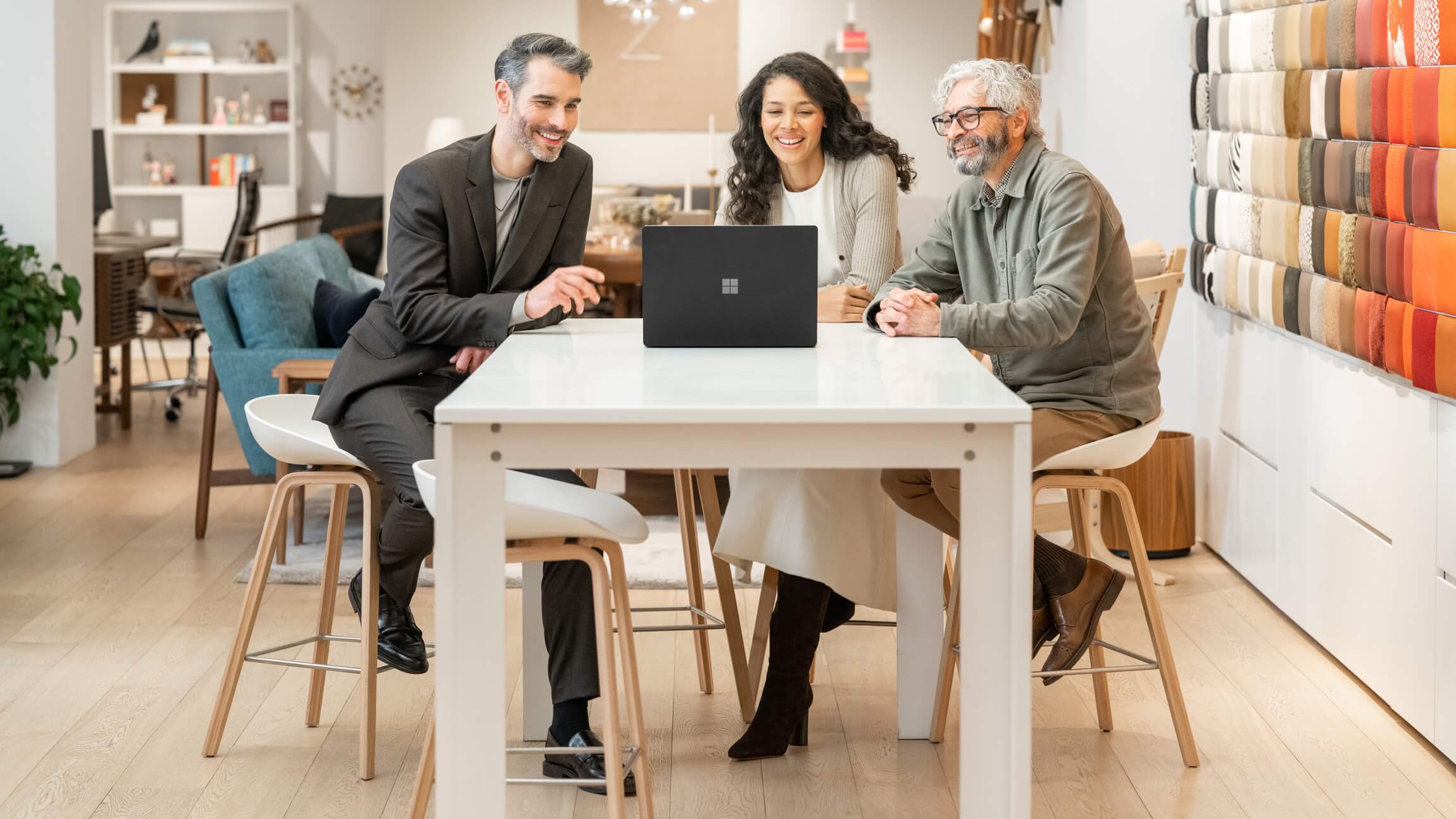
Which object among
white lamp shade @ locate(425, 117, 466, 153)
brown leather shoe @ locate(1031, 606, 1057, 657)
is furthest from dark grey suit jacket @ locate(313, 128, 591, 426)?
white lamp shade @ locate(425, 117, 466, 153)

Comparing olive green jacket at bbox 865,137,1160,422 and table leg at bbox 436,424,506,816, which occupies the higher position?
olive green jacket at bbox 865,137,1160,422

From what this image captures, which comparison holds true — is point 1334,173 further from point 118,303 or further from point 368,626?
point 118,303

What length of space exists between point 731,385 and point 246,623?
1.28m

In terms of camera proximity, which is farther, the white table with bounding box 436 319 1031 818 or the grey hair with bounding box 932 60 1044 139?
the grey hair with bounding box 932 60 1044 139

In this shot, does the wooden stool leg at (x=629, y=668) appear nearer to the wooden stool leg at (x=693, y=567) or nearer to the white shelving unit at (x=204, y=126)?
the wooden stool leg at (x=693, y=567)

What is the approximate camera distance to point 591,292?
2.69 m

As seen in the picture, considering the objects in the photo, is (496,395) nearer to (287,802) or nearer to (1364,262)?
(287,802)

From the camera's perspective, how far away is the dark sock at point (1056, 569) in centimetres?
282

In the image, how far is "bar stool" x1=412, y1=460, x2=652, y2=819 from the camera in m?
2.17

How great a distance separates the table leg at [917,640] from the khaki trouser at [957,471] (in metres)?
0.15

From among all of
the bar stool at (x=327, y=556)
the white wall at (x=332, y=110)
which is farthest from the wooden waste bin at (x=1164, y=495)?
the white wall at (x=332, y=110)

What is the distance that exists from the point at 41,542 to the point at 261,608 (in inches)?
44.4

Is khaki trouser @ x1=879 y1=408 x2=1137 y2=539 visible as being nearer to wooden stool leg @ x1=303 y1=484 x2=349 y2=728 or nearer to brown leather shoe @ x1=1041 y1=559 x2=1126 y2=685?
brown leather shoe @ x1=1041 y1=559 x2=1126 y2=685

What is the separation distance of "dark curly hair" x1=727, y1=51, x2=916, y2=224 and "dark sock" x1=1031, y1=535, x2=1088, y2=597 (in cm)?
108
